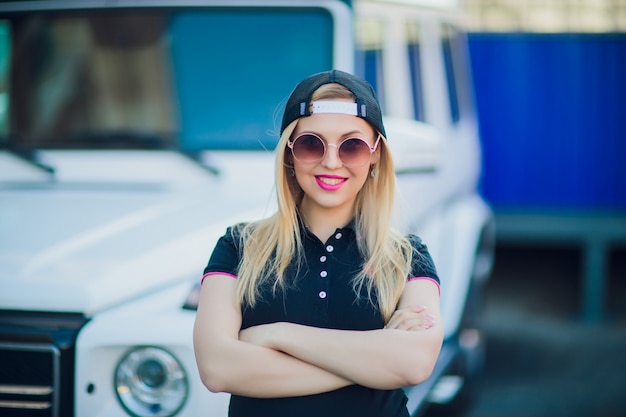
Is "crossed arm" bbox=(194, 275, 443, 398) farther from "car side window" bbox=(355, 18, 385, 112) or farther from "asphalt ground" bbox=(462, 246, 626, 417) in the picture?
"asphalt ground" bbox=(462, 246, 626, 417)

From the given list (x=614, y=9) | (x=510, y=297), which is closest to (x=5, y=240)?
(x=510, y=297)

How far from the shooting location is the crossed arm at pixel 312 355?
196 centimetres

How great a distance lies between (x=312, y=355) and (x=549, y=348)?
4.47 metres

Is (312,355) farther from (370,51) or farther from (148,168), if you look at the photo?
(370,51)

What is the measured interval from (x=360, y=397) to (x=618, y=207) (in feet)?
20.2

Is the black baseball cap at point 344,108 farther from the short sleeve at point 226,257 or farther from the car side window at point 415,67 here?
the car side window at point 415,67

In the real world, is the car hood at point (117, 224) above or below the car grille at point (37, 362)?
above

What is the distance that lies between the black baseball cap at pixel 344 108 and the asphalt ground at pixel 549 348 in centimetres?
305

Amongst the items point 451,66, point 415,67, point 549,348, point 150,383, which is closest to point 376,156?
point 150,383

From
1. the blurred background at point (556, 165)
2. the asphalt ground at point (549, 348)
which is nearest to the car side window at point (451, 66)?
the asphalt ground at point (549, 348)

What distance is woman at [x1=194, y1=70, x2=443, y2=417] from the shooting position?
6.52ft

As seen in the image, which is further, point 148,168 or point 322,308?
point 148,168

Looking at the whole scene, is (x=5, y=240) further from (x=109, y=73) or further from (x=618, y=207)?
(x=618, y=207)

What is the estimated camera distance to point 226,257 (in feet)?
7.03
